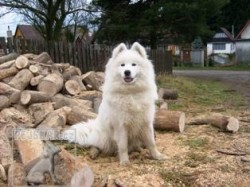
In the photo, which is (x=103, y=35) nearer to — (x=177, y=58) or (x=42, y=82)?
(x=42, y=82)

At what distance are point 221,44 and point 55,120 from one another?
56984mm

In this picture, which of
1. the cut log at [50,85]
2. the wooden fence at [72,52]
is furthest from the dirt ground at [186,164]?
the wooden fence at [72,52]

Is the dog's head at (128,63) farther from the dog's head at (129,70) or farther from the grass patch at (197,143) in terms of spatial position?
the grass patch at (197,143)

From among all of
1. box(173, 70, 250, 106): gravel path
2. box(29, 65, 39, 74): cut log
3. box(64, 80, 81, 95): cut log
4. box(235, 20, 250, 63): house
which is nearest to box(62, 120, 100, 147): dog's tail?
box(64, 80, 81, 95): cut log

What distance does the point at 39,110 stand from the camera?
7410 mm

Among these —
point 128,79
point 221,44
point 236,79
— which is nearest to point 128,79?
point 128,79

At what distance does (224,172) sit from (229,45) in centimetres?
5791

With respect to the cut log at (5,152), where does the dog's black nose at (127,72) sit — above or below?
above

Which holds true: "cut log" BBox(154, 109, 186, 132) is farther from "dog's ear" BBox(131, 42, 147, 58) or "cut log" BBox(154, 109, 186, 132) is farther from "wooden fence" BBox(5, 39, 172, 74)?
"wooden fence" BBox(5, 39, 172, 74)

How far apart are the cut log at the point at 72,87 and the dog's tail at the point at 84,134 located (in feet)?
9.01

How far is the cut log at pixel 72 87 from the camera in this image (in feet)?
28.4

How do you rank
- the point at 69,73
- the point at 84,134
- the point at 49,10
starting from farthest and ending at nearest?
the point at 49,10 → the point at 69,73 → the point at 84,134

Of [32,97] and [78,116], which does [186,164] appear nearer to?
[78,116]

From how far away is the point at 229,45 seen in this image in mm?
60656
